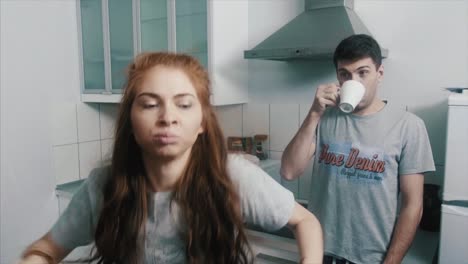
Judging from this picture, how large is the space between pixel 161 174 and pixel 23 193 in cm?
153

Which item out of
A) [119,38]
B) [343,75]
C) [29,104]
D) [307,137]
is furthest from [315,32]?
[29,104]

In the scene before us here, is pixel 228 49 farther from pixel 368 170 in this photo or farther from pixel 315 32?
pixel 368 170

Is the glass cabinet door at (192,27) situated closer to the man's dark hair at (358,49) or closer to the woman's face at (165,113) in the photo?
the man's dark hair at (358,49)

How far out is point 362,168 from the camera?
130cm

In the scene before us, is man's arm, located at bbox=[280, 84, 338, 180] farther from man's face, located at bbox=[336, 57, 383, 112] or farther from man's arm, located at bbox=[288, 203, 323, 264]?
man's arm, located at bbox=[288, 203, 323, 264]

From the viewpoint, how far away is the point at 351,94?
123 centimetres

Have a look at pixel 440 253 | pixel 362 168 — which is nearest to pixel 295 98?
pixel 362 168

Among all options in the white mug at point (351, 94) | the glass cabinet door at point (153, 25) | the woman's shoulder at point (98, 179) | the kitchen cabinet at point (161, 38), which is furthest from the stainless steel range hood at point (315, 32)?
the woman's shoulder at point (98, 179)

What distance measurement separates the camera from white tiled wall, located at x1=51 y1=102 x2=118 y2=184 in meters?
2.14

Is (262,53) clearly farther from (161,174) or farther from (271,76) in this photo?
(161,174)

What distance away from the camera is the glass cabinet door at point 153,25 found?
2.02 m

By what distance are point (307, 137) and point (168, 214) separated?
0.75m

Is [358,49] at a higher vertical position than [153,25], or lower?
lower

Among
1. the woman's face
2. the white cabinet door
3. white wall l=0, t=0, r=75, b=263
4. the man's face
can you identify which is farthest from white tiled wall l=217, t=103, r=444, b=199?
the woman's face
